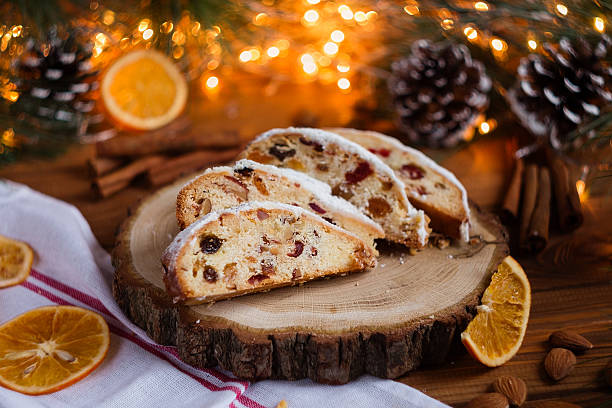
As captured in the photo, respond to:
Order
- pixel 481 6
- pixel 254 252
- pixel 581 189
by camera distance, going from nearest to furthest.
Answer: pixel 254 252 < pixel 581 189 < pixel 481 6

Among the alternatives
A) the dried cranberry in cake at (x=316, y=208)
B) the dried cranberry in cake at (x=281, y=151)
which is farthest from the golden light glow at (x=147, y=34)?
the dried cranberry in cake at (x=316, y=208)

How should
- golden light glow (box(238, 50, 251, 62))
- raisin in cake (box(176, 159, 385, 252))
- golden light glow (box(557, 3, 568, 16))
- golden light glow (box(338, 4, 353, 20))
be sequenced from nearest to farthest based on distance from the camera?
1. raisin in cake (box(176, 159, 385, 252))
2. golden light glow (box(557, 3, 568, 16))
3. golden light glow (box(338, 4, 353, 20))
4. golden light glow (box(238, 50, 251, 62))

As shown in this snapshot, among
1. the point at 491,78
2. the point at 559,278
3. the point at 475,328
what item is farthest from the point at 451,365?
the point at 491,78

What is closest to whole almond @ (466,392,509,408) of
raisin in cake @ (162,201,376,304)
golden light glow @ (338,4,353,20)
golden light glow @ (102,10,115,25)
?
raisin in cake @ (162,201,376,304)

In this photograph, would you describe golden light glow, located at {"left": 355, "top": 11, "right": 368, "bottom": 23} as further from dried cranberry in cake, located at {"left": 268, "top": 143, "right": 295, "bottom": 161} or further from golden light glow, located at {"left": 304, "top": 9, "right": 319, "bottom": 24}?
dried cranberry in cake, located at {"left": 268, "top": 143, "right": 295, "bottom": 161}

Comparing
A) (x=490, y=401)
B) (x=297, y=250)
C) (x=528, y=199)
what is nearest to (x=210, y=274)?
(x=297, y=250)

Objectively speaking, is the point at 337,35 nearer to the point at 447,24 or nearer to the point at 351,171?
the point at 447,24
